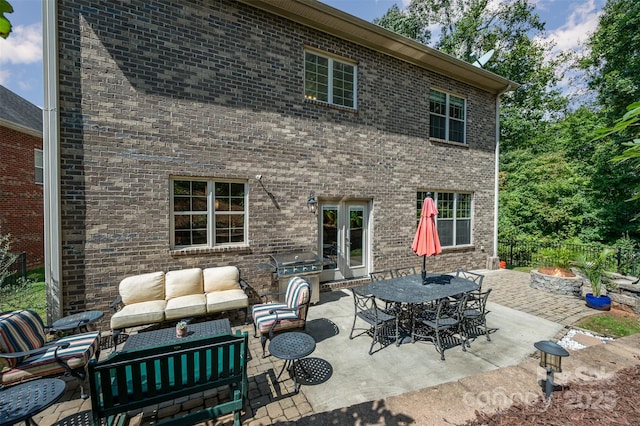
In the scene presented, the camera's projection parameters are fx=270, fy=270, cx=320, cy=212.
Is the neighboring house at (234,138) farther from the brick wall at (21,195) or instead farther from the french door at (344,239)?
the brick wall at (21,195)

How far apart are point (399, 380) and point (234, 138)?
6187 mm

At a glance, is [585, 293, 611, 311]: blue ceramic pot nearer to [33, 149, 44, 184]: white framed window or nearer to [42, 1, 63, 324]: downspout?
[42, 1, 63, 324]: downspout

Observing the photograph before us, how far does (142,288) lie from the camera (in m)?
5.61

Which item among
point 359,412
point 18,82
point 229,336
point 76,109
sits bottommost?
point 359,412

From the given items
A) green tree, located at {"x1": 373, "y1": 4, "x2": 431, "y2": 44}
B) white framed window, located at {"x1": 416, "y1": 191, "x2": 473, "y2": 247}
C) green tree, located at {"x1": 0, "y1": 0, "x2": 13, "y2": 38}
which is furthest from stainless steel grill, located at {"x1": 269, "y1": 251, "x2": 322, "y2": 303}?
green tree, located at {"x1": 373, "y1": 4, "x2": 431, "y2": 44}

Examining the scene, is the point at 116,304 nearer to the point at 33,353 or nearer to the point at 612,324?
the point at 33,353

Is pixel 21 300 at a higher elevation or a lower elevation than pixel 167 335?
lower

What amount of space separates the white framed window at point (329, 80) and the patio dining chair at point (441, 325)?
6.28 m

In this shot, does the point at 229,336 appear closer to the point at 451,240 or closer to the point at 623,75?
the point at 451,240

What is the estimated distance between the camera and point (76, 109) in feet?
18.0

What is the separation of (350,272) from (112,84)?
25.5 ft

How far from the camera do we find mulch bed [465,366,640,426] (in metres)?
2.68

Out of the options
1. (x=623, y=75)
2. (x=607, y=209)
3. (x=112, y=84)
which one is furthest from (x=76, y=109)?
(x=607, y=209)

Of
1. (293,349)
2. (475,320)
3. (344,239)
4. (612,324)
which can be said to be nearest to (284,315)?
(293,349)
